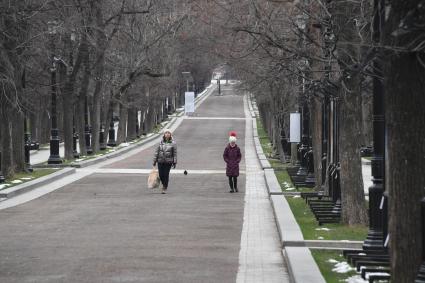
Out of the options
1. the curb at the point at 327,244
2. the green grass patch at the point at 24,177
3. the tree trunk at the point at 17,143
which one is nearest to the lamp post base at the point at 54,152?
the green grass patch at the point at 24,177

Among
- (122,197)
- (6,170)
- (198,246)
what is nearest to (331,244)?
(198,246)

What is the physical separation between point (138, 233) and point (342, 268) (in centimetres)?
517

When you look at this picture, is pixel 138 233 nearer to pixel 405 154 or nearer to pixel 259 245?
pixel 259 245

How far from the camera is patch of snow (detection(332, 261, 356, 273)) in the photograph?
1020 cm

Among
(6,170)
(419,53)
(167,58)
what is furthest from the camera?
(167,58)

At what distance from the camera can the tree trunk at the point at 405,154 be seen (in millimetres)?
7145

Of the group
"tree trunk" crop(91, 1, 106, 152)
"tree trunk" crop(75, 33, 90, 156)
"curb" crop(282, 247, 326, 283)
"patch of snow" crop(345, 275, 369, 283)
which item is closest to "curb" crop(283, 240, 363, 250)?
"curb" crop(282, 247, 326, 283)

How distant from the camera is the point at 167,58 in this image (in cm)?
5075

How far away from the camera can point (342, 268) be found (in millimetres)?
10320

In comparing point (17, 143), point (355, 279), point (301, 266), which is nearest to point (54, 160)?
point (17, 143)

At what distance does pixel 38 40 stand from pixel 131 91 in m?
31.9

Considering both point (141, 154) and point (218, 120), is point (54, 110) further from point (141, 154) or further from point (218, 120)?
point (218, 120)

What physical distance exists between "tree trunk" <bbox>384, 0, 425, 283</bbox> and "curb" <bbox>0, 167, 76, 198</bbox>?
15905 millimetres

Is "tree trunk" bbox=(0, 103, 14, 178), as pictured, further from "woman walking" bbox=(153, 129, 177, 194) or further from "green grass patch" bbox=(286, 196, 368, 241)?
"green grass patch" bbox=(286, 196, 368, 241)
